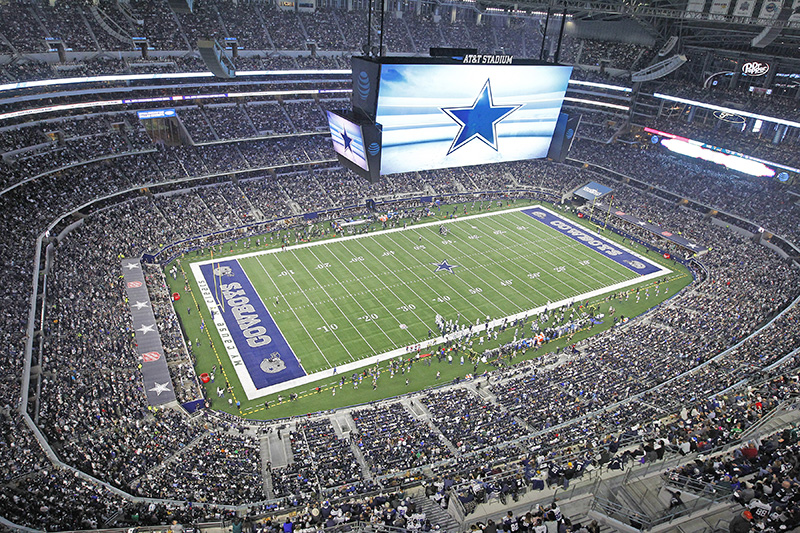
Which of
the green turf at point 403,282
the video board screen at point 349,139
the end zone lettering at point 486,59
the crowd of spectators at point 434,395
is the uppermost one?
the end zone lettering at point 486,59

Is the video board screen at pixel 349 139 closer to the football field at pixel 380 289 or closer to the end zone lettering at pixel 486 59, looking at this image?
the football field at pixel 380 289

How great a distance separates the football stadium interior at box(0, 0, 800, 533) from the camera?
57.5 feet

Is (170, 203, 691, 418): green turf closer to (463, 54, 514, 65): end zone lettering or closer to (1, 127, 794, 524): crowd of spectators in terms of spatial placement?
(1, 127, 794, 524): crowd of spectators

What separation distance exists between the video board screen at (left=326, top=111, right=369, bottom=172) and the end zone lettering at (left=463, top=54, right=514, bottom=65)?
9.42m

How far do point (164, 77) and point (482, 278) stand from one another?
3312 cm

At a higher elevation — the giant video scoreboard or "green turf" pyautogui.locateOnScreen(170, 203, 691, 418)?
the giant video scoreboard

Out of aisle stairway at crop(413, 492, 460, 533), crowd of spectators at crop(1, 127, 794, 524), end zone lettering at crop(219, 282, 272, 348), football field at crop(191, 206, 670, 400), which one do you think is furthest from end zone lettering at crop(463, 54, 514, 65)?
aisle stairway at crop(413, 492, 460, 533)

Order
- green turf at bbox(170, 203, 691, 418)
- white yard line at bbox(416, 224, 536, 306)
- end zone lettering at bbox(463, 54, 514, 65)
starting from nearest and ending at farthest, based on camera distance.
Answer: green turf at bbox(170, 203, 691, 418)
end zone lettering at bbox(463, 54, 514, 65)
white yard line at bbox(416, 224, 536, 306)

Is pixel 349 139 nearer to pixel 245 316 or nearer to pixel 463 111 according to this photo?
pixel 463 111

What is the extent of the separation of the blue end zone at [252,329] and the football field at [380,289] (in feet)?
0.21

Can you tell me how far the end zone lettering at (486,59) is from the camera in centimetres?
3806

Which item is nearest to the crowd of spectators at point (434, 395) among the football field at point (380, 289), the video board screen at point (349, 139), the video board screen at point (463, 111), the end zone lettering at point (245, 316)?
the end zone lettering at point (245, 316)

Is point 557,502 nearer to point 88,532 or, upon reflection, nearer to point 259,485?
point 259,485

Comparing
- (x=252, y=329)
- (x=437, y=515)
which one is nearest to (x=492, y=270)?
(x=252, y=329)
